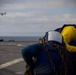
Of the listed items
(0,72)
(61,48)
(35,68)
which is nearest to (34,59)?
(35,68)

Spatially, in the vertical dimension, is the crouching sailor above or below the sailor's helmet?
below

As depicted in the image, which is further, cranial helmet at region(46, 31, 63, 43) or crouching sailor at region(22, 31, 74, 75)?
cranial helmet at region(46, 31, 63, 43)

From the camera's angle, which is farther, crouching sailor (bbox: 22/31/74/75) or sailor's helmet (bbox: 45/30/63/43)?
sailor's helmet (bbox: 45/30/63/43)

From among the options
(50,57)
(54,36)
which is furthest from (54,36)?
(50,57)

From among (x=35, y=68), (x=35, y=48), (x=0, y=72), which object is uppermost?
(x=35, y=48)

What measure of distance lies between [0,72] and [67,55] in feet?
28.3

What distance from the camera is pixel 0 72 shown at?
42.2 feet

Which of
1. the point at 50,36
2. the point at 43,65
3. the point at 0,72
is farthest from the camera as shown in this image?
the point at 0,72

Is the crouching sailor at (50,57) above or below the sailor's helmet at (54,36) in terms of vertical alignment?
below

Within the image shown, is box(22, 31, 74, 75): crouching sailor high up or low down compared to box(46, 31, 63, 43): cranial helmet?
down

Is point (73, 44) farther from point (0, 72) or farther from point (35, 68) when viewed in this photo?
point (0, 72)

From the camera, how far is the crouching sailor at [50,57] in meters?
4.34

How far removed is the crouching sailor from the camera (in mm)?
4344

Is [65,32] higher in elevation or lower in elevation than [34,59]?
higher
